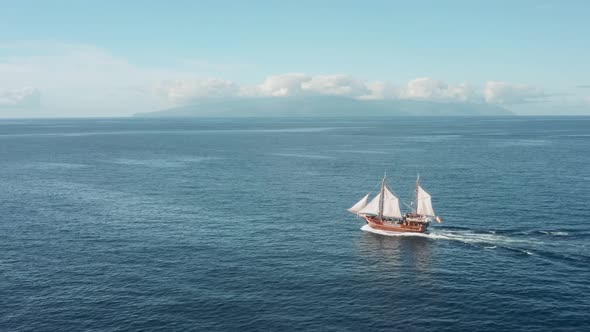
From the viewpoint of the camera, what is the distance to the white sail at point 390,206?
441ft

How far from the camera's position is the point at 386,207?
135 m

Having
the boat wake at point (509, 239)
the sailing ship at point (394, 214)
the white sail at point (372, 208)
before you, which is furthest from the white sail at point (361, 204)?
the boat wake at point (509, 239)

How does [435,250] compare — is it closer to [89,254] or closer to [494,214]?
[494,214]

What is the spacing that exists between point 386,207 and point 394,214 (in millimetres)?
2908

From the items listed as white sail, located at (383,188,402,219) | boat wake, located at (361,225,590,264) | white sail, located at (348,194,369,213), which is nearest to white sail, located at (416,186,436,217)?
boat wake, located at (361,225,590,264)

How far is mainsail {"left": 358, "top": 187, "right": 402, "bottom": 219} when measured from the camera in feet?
439

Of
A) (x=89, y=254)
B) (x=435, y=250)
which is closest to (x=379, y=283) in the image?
(x=435, y=250)

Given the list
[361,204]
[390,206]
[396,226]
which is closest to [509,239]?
[396,226]

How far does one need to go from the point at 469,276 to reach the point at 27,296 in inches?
3221

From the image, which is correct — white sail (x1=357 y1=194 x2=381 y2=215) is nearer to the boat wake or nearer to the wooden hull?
the wooden hull

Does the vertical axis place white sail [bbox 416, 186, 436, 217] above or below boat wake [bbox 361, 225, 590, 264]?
above

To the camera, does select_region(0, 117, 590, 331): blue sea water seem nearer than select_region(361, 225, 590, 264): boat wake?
Yes

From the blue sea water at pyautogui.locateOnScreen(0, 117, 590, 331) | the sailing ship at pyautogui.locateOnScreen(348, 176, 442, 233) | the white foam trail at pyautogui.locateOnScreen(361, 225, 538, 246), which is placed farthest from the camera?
the sailing ship at pyautogui.locateOnScreen(348, 176, 442, 233)

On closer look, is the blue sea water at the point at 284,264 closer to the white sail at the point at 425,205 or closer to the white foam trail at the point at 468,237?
the white foam trail at the point at 468,237
